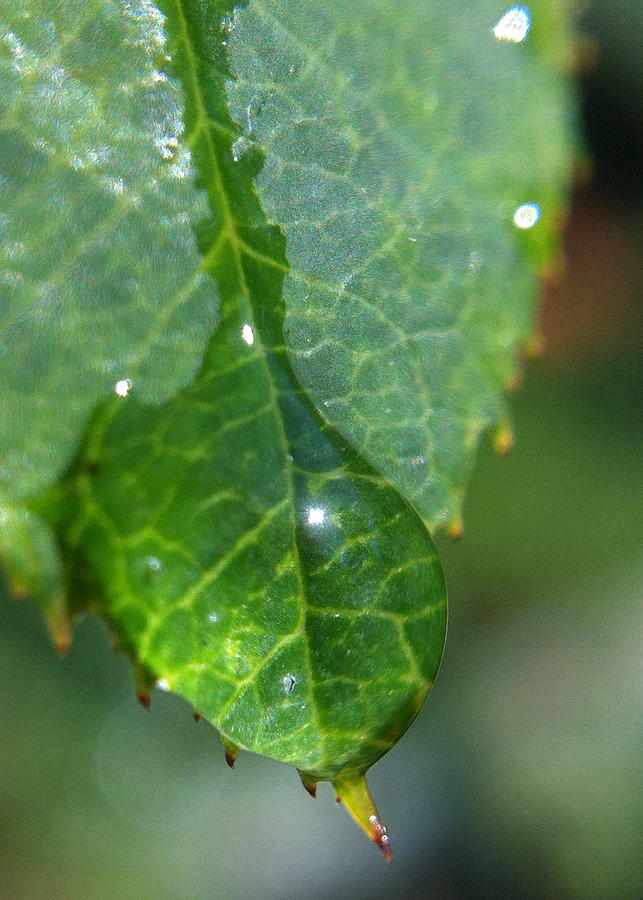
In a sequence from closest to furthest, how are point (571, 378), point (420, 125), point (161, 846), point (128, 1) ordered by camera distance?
1. point (128, 1)
2. point (420, 125)
3. point (161, 846)
4. point (571, 378)

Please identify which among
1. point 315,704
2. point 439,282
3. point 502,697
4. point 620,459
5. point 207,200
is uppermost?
point 207,200

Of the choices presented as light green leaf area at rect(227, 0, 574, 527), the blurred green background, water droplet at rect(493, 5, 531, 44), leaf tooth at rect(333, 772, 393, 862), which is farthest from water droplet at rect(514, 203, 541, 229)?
the blurred green background

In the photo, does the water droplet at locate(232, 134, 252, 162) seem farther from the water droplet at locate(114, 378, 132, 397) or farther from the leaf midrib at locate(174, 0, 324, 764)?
the water droplet at locate(114, 378, 132, 397)

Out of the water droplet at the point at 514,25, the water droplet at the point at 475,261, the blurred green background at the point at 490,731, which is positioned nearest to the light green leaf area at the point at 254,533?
the water droplet at the point at 475,261

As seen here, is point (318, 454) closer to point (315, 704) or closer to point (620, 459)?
point (315, 704)

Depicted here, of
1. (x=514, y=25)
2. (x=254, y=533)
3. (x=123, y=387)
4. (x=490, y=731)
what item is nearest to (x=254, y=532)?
(x=254, y=533)

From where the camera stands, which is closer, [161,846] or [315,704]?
[315,704]

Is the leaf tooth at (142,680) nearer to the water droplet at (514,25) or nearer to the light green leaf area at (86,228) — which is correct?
the light green leaf area at (86,228)

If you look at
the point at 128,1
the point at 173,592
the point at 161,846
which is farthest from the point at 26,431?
the point at 161,846
